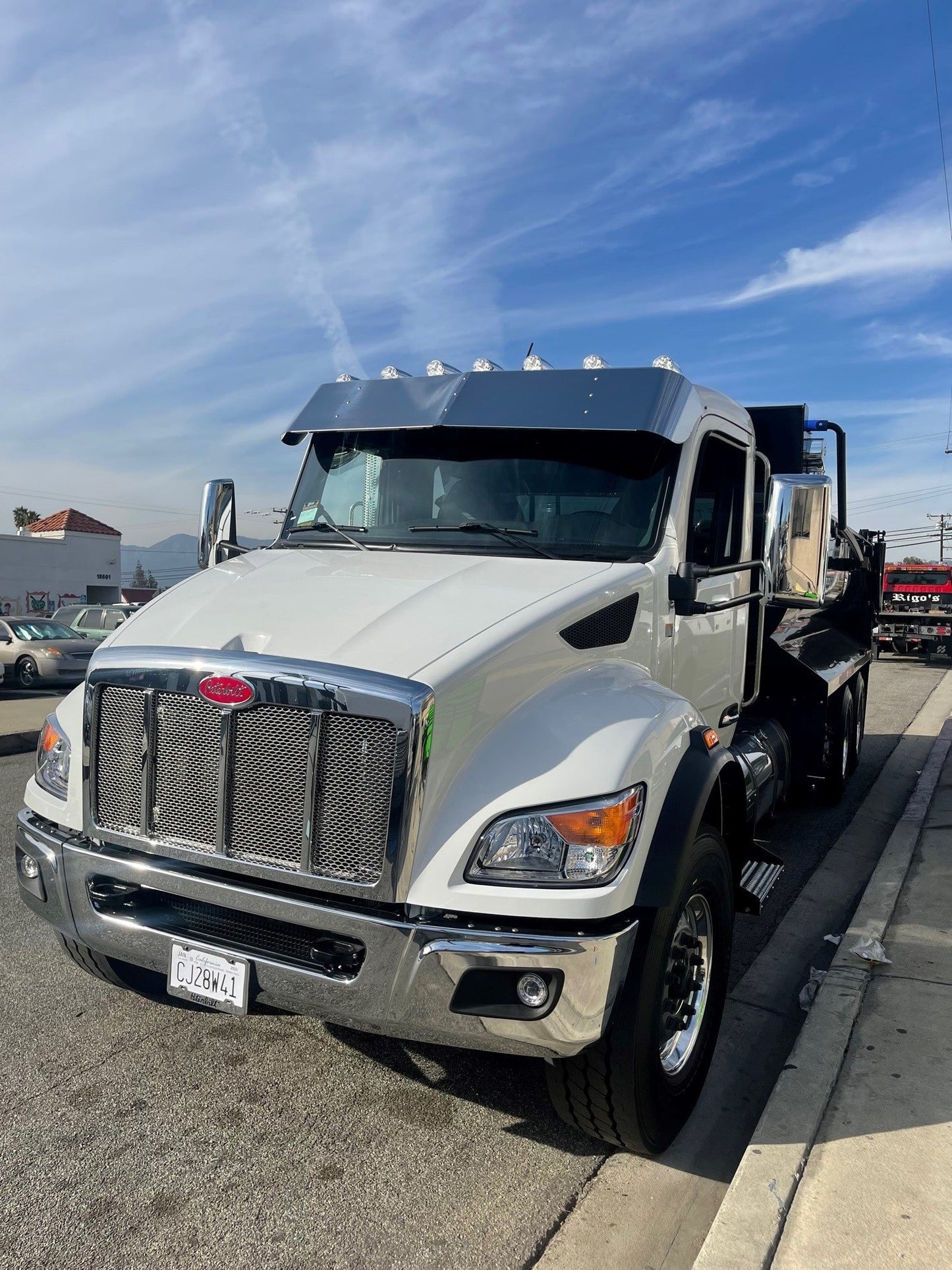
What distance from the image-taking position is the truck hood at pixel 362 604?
2.76m

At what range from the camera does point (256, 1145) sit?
2.92m

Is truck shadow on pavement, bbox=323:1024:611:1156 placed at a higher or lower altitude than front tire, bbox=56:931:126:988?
lower

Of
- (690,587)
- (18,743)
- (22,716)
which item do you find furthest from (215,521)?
(22,716)

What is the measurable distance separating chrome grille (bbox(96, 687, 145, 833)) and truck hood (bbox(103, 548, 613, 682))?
209mm

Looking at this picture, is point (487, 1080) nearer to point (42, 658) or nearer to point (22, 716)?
point (22, 716)

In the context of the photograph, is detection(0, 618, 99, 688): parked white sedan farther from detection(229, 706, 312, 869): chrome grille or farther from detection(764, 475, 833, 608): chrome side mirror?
detection(229, 706, 312, 869): chrome grille

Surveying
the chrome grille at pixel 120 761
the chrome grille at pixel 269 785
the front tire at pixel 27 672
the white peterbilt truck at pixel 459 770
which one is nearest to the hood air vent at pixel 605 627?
the white peterbilt truck at pixel 459 770

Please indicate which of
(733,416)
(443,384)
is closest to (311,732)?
(443,384)

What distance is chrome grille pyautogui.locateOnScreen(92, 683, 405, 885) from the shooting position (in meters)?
2.53

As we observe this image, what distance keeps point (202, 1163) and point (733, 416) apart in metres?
3.79

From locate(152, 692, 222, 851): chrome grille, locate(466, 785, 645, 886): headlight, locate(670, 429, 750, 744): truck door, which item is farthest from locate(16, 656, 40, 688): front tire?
locate(466, 785, 645, 886): headlight

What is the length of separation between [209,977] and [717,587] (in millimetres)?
2661

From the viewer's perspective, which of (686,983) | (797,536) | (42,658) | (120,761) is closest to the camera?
(120,761)

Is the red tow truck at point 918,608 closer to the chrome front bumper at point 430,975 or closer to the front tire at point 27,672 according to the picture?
the front tire at point 27,672
